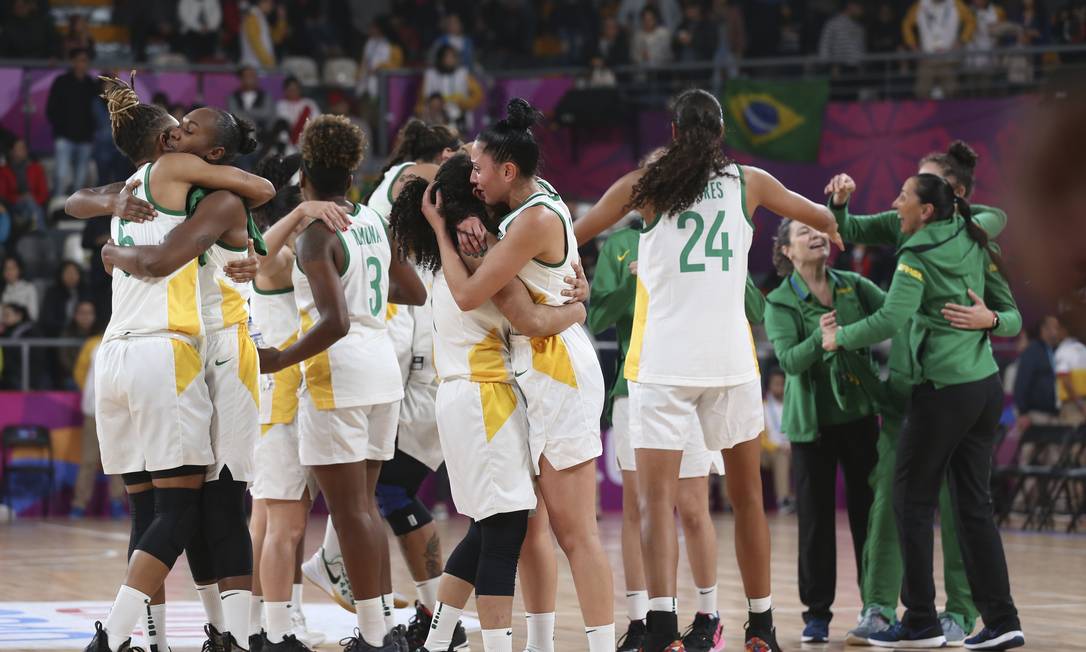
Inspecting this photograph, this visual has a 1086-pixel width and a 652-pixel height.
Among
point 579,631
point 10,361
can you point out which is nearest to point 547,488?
point 579,631

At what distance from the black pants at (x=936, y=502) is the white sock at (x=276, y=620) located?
2.70 meters

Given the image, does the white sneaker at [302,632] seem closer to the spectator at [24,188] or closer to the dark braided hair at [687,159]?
the dark braided hair at [687,159]

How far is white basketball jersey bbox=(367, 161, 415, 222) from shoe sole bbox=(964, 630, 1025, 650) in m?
3.24

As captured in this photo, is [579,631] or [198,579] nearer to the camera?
[198,579]

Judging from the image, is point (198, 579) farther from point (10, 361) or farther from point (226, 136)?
point (10, 361)

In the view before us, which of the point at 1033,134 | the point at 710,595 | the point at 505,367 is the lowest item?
the point at 710,595

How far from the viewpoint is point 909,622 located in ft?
19.0

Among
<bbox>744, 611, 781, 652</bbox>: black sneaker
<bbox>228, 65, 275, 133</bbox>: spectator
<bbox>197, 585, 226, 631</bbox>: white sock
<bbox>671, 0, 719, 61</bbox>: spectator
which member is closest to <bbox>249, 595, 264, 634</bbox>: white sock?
<bbox>197, 585, 226, 631</bbox>: white sock

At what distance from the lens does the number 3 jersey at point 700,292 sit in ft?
16.3

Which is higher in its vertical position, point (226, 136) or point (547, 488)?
point (226, 136)

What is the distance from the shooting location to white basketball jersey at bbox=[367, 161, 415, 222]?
596cm

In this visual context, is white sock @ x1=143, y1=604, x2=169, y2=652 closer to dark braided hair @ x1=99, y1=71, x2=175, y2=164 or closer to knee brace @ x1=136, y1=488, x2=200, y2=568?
knee brace @ x1=136, y1=488, x2=200, y2=568

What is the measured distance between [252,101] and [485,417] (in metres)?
12.2

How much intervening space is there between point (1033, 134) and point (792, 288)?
569cm
